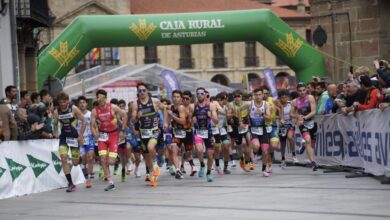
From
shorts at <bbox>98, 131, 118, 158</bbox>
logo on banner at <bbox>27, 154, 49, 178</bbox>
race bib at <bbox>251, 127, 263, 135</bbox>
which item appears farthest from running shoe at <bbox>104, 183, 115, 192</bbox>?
race bib at <bbox>251, 127, 263, 135</bbox>

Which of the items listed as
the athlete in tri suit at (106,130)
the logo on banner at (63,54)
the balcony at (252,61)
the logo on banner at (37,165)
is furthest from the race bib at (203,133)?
the balcony at (252,61)

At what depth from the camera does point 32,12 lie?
29906 millimetres

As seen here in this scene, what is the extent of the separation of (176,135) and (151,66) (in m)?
31.9

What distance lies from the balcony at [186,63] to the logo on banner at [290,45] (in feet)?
222

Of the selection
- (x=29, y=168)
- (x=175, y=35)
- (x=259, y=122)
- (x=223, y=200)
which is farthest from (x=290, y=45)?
(x=223, y=200)

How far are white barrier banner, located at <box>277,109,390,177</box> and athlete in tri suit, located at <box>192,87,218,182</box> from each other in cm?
250

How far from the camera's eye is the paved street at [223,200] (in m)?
12.9

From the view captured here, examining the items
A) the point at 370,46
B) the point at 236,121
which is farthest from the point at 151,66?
the point at 236,121

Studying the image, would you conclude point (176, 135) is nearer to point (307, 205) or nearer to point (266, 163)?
point (266, 163)

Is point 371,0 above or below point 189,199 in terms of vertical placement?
above

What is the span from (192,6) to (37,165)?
8418cm

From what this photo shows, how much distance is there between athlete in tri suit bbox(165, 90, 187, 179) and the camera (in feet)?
66.4

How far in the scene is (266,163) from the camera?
66.1 feet

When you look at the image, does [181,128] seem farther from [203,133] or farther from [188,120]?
[203,133]
